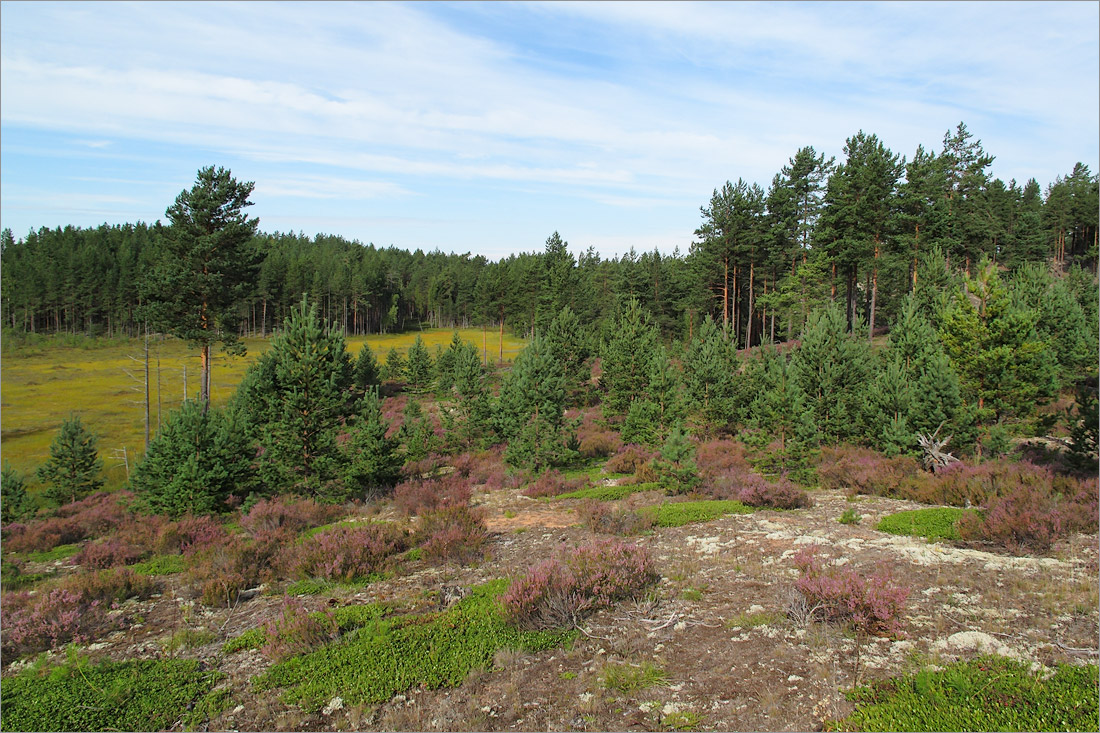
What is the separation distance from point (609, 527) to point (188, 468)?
13.8 metres

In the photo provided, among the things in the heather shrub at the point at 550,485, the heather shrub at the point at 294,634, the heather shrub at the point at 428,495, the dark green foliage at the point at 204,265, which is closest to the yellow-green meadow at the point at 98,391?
the dark green foliage at the point at 204,265

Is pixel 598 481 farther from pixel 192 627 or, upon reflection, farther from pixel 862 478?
pixel 192 627

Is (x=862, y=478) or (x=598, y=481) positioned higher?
(x=862, y=478)

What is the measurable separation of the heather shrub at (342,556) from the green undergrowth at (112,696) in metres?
3.41

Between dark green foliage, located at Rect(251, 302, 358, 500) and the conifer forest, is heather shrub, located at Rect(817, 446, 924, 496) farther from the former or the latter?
dark green foliage, located at Rect(251, 302, 358, 500)

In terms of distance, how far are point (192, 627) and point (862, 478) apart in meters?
17.6

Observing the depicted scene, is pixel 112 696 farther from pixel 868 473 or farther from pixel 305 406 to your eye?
pixel 868 473

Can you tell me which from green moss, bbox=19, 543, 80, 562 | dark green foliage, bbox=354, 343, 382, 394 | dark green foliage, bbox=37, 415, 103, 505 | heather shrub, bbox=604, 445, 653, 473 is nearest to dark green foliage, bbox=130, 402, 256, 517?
green moss, bbox=19, 543, 80, 562

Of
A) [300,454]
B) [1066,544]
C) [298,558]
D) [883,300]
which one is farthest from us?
[883,300]

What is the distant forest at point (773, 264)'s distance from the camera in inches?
1649

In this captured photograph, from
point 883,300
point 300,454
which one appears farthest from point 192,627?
point 883,300

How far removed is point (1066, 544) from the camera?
10773 mm

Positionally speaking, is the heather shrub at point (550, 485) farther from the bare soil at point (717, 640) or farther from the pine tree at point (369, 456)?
the bare soil at point (717, 640)

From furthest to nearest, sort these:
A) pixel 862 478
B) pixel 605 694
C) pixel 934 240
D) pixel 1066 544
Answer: pixel 934 240 → pixel 862 478 → pixel 1066 544 → pixel 605 694
